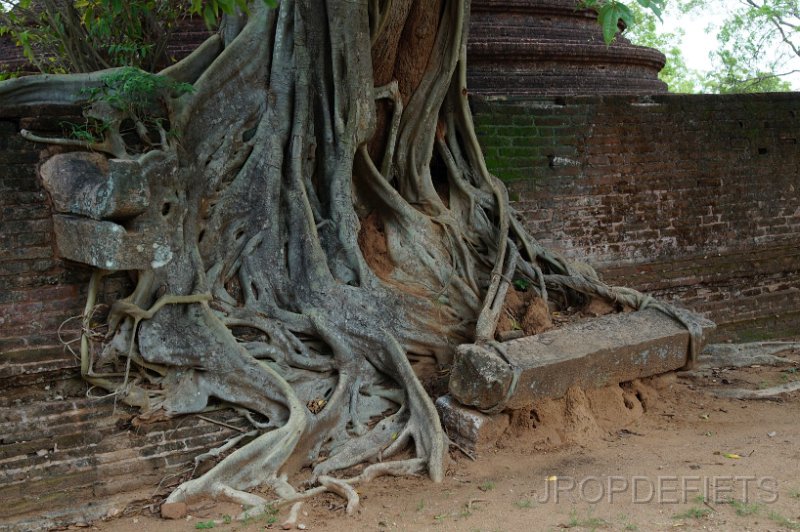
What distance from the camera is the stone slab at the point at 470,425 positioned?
15.2 feet

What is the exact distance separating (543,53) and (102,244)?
5.57 metres

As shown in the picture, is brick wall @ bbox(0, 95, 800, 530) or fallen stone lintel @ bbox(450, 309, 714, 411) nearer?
brick wall @ bbox(0, 95, 800, 530)

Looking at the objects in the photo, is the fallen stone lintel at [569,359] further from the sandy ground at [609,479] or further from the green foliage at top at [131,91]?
the green foliage at top at [131,91]

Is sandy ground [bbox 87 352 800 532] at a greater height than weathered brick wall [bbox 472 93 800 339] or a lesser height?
lesser

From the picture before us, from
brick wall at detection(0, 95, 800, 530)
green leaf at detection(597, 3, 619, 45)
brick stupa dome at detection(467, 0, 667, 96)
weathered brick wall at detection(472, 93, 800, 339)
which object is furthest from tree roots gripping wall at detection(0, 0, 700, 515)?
brick stupa dome at detection(467, 0, 667, 96)

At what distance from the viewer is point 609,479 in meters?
4.15

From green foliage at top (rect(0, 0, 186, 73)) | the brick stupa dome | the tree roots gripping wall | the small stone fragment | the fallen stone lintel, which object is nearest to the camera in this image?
the small stone fragment

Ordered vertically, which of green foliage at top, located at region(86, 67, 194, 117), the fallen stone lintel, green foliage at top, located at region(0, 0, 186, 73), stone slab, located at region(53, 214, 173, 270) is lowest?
the fallen stone lintel

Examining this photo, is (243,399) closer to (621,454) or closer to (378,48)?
(621,454)

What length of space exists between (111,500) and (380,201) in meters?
2.56

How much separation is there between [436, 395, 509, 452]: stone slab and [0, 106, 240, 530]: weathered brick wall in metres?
1.19

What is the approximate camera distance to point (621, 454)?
458cm

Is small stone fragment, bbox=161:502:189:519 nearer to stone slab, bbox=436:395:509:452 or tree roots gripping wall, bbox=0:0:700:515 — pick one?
tree roots gripping wall, bbox=0:0:700:515

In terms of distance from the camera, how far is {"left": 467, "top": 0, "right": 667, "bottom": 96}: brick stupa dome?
8.38m
